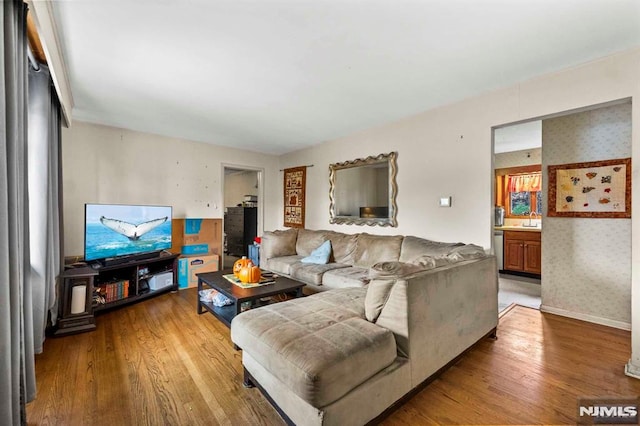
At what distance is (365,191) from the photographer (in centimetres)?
410

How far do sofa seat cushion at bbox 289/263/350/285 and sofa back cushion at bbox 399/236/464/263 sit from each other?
2.68 ft

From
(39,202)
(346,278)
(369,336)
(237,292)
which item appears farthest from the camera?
(346,278)

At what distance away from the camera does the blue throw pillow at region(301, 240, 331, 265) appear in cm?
385

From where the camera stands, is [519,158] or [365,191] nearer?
[365,191]

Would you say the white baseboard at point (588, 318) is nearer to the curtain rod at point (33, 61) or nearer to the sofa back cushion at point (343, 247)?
the sofa back cushion at point (343, 247)

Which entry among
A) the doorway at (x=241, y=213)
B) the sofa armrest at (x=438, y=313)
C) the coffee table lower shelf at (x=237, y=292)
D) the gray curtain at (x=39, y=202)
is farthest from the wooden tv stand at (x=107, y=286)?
the sofa armrest at (x=438, y=313)

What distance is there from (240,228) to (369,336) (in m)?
5.70

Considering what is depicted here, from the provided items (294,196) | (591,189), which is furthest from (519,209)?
(294,196)

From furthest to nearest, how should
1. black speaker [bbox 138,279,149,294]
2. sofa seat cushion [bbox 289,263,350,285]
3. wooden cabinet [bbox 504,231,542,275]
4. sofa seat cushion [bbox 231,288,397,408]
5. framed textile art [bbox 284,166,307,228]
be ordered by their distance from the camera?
framed textile art [bbox 284,166,307,228]
wooden cabinet [bbox 504,231,542,275]
black speaker [bbox 138,279,149,294]
sofa seat cushion [bbox 289,263,350,285]
sofa seat cushion [bbox 231,288,397,408]

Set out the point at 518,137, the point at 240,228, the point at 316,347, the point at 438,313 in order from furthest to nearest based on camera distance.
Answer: the point at 240,228 → the point at 518,137 → the point at 438,313 → the point at 316,347

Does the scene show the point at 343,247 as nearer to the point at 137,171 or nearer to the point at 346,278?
the point at 346,278

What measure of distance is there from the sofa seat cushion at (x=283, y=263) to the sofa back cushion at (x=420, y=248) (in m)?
1.52

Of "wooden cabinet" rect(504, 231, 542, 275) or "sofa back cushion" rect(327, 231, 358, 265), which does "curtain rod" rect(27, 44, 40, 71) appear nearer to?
"sofa back cushion" rect(327, 231, 358, 265)

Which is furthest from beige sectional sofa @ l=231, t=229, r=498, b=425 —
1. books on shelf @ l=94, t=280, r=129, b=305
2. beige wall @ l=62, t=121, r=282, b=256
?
beige wall @ l=62, t=121, r=282, b=256
